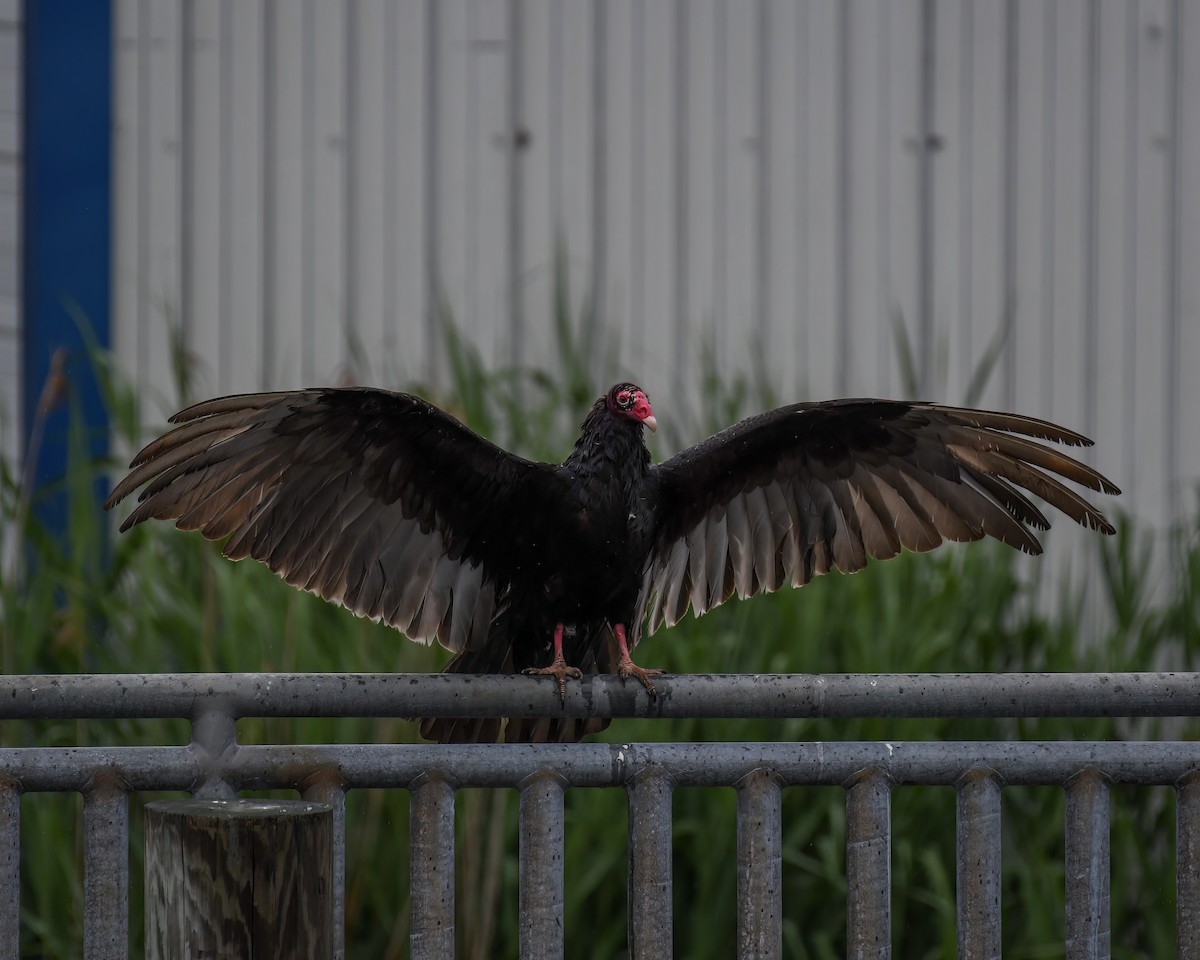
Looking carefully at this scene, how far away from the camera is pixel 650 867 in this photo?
5.17 feet

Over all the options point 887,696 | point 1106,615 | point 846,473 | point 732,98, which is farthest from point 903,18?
point 887,696

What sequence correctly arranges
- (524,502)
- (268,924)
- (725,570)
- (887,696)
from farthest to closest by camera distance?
(725,570) → (524,502) → (887,696) → (268,924)

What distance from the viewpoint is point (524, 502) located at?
2281 mm

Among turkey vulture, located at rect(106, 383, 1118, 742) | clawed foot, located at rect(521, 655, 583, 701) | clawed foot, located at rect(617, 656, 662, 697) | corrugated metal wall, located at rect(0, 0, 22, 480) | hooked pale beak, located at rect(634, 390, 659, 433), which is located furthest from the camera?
corrugated metal wall, located at rect(0, 0, 22, 480)

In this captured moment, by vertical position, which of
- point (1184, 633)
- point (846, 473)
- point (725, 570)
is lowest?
point (1184, 633)

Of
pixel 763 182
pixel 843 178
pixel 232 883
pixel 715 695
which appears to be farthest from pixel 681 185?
pixel 232 883

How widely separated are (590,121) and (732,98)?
42cm

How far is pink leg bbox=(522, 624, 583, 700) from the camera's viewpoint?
1762 millimetres

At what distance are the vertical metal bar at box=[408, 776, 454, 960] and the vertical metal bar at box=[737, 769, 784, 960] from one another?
1.10 feet

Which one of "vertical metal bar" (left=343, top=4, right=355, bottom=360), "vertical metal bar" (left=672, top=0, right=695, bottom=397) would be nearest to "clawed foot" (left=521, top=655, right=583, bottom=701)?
"vertical metal bar" (left=672, top=0, right=695, bottom=397)

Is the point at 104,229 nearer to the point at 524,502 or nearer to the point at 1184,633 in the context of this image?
the point at 524,502

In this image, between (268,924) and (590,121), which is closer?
(268,924)

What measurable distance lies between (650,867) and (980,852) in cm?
39

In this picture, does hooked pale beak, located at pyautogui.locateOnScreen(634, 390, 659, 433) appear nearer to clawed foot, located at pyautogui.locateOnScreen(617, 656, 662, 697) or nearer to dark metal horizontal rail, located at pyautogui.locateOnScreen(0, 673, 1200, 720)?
clawed foot, located at pyautogui.locateOnScreen(617, 656, 662, 697)
